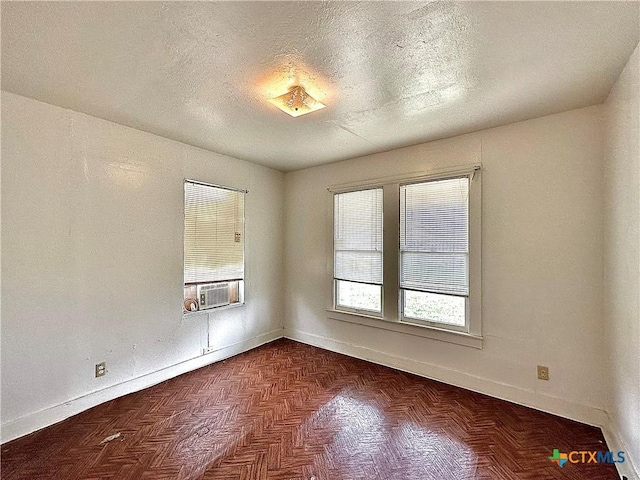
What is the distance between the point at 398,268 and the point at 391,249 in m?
0.26

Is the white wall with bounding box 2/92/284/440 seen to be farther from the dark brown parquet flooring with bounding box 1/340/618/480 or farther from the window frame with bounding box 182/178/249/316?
the dark brown parquet flooring with bounding box 1/340/618/480

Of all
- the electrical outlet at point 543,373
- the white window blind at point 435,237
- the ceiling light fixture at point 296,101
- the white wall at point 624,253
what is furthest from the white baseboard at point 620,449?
the ceiling light fixture at point 296,101

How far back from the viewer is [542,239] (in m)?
2.79

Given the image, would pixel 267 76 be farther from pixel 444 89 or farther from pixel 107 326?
pixel 107 326

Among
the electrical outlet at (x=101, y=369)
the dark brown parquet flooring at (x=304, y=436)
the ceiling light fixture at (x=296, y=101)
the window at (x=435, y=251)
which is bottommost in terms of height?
the dark brown parquet flooring at (x=304, y=436)

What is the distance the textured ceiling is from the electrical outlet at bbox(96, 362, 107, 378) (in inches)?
93.9

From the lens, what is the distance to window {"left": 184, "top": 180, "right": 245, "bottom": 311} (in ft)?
12.1

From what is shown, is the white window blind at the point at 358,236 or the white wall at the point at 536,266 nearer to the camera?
the white wall at the point at 536,266

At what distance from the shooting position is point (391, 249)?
381 centimetres

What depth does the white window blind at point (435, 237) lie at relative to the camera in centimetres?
327

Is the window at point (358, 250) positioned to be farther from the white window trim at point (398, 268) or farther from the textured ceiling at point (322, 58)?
the textured ceiling at point (322, 58)

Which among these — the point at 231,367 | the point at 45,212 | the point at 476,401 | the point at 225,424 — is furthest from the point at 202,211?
the point at 476,401

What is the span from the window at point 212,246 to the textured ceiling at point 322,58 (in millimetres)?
1102

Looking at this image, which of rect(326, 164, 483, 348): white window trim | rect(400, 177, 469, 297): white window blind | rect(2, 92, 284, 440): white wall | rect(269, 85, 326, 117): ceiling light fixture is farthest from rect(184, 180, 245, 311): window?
rect(400, 177, 469, 297): white window blind
